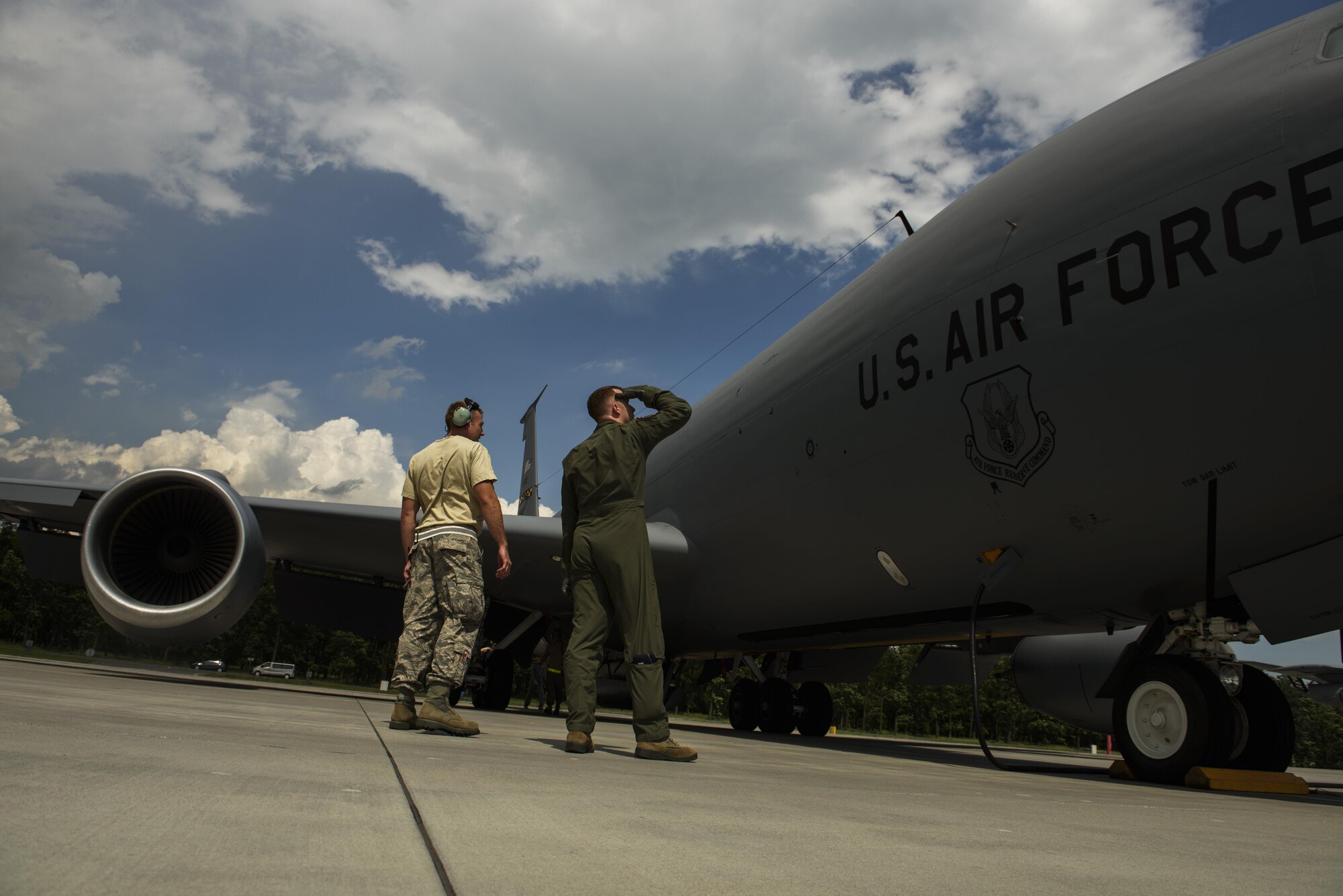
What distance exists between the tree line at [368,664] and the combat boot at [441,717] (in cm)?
4876

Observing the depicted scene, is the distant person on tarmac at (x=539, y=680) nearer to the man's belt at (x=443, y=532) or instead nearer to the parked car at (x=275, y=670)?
the man's belt at (x=443, y=532)

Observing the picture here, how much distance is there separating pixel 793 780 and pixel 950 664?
345 inches

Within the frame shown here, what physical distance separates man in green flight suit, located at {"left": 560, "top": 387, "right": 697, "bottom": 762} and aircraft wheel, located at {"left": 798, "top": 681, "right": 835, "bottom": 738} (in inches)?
301

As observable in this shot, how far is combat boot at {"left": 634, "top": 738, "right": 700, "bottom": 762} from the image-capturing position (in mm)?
3660

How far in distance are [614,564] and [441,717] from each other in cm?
110

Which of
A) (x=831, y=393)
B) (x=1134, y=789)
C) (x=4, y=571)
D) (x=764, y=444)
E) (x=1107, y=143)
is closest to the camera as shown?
(x=1134, y=789)

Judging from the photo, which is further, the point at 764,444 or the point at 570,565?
the point at 764,444

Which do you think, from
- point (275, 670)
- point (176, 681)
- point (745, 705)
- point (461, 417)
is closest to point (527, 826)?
point (461, 417)

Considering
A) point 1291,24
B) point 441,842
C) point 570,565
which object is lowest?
point 441,842

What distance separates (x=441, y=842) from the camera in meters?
1.41

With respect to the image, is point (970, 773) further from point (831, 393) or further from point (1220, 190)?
point (1220, 190)

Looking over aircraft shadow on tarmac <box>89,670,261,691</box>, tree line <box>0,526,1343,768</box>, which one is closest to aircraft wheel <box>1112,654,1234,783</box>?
aircraft shadow on tarmac <box>89,670,261,691</box>

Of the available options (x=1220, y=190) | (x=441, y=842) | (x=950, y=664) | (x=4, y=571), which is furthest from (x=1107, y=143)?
(x=4, y=571)

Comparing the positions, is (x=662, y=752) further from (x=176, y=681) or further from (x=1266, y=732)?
(x=176, y=681)
